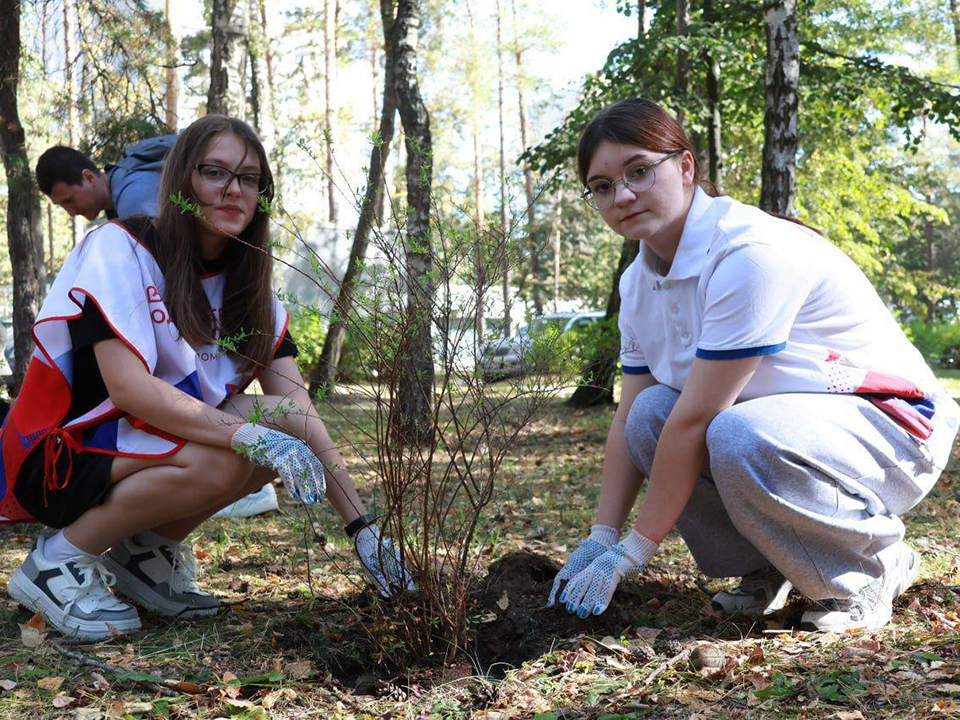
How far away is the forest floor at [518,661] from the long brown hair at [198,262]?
41cm

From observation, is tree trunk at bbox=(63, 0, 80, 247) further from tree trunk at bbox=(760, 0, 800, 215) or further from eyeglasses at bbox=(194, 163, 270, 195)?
tree trunk at bbox=(760, 0, 800, 215)

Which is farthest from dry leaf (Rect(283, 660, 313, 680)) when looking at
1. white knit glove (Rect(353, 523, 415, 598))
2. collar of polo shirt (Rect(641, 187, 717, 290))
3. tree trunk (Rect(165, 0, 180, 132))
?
tree trunk (Rect(165, 0, 180, 132))

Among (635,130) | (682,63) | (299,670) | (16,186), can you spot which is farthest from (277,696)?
(682,63)

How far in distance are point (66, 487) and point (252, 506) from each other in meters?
1.80

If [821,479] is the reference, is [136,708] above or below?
below

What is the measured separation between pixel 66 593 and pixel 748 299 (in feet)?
6.45

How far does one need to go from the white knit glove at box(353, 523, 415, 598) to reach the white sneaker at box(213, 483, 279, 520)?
1.79m

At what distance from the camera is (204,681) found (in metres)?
2.14

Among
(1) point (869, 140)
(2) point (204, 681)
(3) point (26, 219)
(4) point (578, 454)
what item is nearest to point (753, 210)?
(2) point (204, 681)

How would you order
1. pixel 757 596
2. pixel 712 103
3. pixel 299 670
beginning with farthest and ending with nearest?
pixel 712 103 < pixel 757 596 < pixel 299 670

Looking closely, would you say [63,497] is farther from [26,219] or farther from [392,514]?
[26,219]

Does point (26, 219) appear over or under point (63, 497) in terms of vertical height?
over

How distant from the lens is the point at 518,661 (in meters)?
2.27

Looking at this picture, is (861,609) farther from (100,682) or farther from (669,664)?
(100,682)
